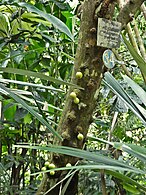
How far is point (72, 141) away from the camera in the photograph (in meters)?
0.84

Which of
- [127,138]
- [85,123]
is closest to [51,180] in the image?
[85,123]

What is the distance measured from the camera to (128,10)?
851 millimetres

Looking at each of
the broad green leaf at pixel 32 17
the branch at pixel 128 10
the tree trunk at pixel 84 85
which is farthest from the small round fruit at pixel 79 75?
the broad green leaf at pixel 32 17

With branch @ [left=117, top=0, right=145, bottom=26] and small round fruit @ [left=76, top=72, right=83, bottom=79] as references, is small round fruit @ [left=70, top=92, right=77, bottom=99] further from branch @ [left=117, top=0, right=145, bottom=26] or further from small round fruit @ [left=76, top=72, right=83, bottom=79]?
branch @ [left=117, top=0, right=145, bottom=26]

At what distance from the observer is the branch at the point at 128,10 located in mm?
849

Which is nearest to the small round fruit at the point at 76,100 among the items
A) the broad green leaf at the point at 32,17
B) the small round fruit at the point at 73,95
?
the small round fruit at the point at 73,95

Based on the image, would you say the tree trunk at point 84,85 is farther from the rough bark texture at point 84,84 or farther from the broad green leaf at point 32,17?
the broad green leaf at point 32,17

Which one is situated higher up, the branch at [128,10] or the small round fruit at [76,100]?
the branch at [128,10]

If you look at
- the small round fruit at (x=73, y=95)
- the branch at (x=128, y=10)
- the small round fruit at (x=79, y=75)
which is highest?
the branch at (x=128, y=10)

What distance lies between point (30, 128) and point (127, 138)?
1.51ft

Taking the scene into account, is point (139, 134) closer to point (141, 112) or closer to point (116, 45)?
point (116, 45)

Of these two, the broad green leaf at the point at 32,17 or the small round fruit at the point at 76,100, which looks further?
the broad green leaf at the point at 32,17

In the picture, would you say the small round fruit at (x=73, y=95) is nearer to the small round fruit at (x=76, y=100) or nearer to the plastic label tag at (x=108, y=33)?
the small round fruit at (x=76, y=100)

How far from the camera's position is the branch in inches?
33.4
